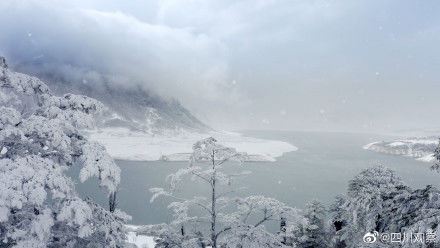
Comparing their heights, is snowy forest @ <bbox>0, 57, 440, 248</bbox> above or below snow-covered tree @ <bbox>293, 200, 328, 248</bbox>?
above

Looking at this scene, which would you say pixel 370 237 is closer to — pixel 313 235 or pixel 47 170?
pixel 47 170

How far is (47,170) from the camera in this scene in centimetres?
530

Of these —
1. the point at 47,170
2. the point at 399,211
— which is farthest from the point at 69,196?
the point at 399,211

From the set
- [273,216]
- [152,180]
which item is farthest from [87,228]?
[152,180]

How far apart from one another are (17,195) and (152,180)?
78025 mm

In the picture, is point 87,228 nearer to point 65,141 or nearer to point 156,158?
point 65,141

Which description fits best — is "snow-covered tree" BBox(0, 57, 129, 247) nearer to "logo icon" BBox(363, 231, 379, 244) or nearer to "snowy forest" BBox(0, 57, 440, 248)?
Result: "snowy forest" BBox(0, 57, 440, 248)

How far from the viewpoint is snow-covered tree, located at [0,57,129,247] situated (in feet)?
16.5

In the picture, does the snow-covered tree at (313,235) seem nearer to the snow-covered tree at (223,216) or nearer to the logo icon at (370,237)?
the snow-covered tree at (223,216)

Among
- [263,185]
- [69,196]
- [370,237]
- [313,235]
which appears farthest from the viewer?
[263,185]

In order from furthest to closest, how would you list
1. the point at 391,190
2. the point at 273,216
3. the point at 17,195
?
the point at 273,216 < the point at 391,190 < the point at 17,195

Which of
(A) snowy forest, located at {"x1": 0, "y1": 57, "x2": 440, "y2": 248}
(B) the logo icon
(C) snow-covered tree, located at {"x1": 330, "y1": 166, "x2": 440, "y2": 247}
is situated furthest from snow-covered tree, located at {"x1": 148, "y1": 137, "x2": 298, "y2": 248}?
(C) snow-covered tree, located at {"x1": 330, "y1": 166, "x2": 440, "y2": 247}

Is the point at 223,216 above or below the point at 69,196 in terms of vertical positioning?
below

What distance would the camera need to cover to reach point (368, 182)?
24.8m
